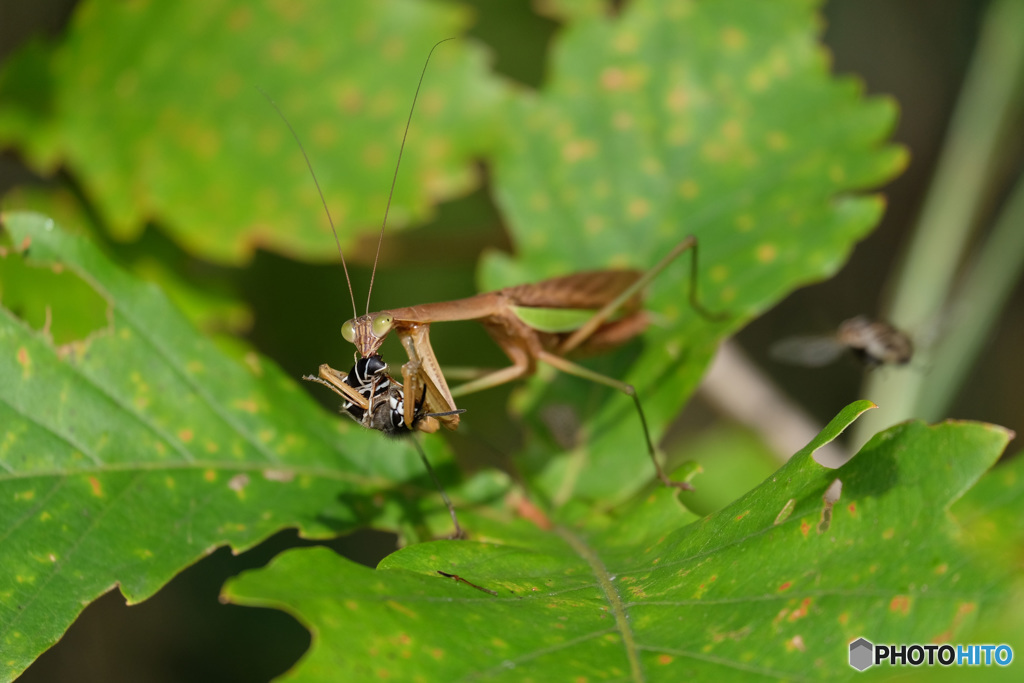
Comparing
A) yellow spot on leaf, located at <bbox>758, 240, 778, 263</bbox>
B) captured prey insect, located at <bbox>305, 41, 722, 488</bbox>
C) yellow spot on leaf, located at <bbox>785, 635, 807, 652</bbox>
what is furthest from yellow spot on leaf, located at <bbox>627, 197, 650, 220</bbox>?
yellow spot on leaf, located at <bbox>785, 635, 807, 652</bbox>

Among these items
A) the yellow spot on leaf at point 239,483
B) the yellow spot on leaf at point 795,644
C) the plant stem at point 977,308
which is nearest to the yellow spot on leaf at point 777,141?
the plant stem at point 977,308

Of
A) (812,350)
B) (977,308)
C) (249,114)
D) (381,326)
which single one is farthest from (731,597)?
(249,114)

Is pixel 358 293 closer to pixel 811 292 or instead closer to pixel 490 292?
pixel 490 292

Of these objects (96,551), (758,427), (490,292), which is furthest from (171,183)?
(758,427)

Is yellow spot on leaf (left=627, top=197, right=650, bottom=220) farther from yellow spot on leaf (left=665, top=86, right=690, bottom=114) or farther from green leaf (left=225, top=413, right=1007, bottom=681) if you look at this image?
green leaf (left=225, top=413, right=1007, bottom=681)

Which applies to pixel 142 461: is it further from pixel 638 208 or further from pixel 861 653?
pixel 638 208

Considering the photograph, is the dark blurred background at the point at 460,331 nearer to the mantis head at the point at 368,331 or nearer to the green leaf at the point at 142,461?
the mantis head at the point at 368,331
